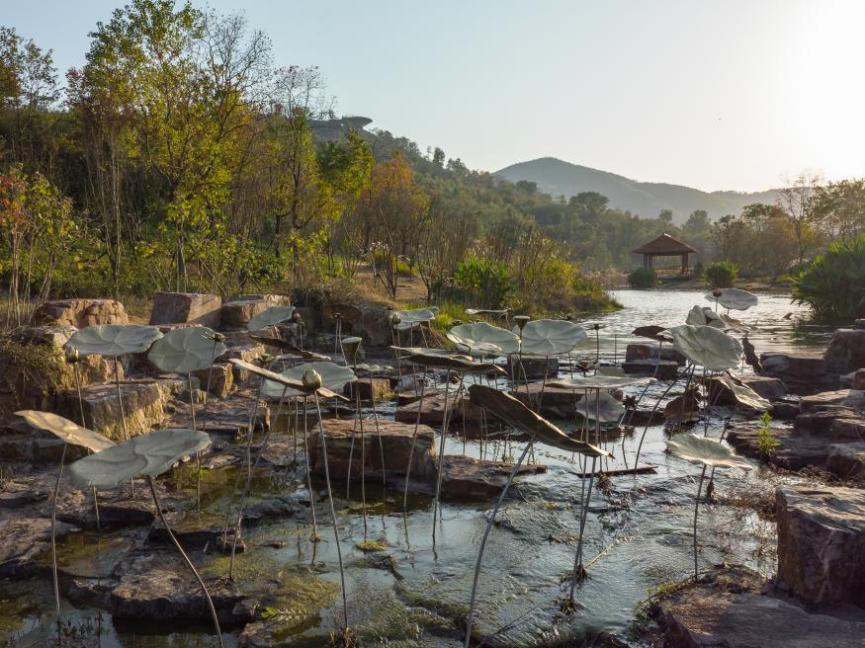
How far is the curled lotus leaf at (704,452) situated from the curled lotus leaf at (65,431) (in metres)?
2.07

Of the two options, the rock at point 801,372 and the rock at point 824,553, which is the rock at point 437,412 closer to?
the rock at point 824,553

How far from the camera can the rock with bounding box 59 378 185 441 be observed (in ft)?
15.8

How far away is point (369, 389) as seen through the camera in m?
6.92

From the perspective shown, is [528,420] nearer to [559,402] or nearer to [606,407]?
[606,407]

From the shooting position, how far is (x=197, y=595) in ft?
9.10

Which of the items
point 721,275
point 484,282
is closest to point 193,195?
point 484,282

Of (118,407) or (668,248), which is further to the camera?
(668,248)

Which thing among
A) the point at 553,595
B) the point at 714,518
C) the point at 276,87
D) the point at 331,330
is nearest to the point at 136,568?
the point at 553,595

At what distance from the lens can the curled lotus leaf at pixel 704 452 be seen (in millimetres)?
2748

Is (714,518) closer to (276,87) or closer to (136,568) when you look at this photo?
(136,568)

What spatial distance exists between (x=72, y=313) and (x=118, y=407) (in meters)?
2.04

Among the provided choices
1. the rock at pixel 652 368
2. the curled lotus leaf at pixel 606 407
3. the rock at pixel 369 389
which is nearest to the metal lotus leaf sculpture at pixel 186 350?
the curled lotus leaf at pixel 606 407

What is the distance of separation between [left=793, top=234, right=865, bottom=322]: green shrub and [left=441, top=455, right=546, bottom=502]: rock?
1400 cm

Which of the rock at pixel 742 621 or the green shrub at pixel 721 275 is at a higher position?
the green shrub at pixel 721 275
